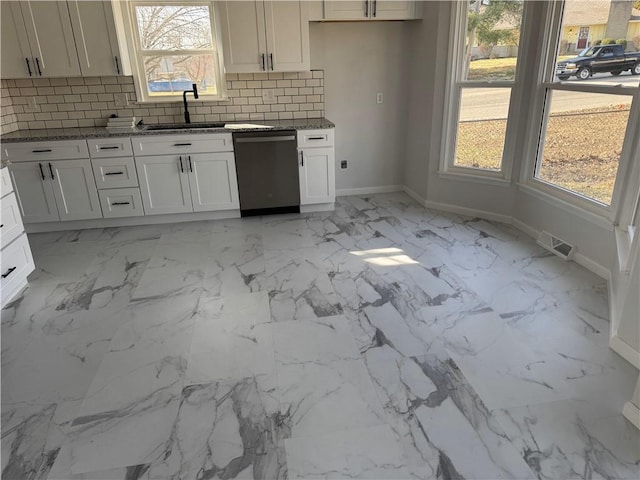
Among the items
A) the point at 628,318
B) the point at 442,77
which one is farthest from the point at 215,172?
the point at 628,318

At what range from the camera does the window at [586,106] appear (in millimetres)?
2839

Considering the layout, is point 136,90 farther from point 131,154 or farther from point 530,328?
point 530,328

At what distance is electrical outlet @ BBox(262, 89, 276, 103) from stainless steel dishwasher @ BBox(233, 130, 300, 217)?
0.64m

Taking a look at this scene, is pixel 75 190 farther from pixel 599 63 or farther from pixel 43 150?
pixel 599 63

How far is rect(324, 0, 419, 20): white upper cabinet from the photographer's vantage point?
13.7ft

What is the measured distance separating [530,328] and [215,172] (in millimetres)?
3025

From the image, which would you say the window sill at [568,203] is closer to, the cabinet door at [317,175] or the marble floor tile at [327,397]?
the cabinet door at [317,175]

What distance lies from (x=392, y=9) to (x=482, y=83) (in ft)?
3.88

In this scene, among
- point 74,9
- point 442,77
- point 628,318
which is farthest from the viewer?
point 442,77

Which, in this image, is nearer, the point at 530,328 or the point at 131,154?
the point at 530,328

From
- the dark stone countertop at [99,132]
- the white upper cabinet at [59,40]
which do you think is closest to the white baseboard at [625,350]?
the dark stone countertop at [99,132]

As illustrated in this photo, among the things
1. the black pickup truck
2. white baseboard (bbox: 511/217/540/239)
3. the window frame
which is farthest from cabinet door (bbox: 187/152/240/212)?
the black pickup truck

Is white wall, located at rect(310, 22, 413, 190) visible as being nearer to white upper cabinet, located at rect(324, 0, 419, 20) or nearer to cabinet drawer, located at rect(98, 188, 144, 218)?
white upper cabinet, located at rect(324, 0, 419, 20)

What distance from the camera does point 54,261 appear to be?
140 inches
